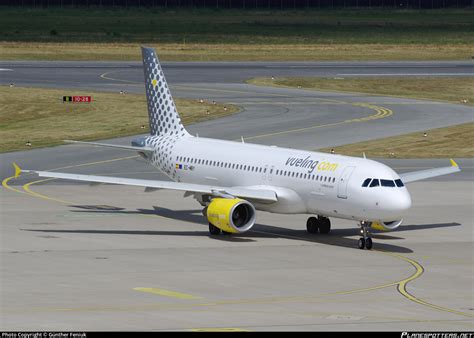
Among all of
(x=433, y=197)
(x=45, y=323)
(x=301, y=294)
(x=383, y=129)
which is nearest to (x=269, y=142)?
(x=383, y=129)

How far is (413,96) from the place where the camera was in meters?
129

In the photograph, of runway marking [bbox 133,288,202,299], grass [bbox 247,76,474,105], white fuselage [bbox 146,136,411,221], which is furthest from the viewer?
→ grass [bbox 247,76,474,105]

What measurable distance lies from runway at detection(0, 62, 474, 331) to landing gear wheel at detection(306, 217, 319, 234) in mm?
401

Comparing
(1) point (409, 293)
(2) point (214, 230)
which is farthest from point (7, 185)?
(1) point (409, 293)

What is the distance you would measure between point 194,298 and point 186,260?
8.27 m

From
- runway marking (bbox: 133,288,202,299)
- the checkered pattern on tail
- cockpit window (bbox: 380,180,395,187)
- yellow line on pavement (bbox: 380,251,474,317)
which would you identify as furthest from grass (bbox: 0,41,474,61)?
runway marking (bbox: 133,288,202,299)

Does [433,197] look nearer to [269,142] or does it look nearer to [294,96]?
[269,142]

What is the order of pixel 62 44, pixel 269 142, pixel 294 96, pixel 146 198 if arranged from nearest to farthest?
pixel 146 198 → pixel 269 142 → pixel 294 96 → pixel 62 44

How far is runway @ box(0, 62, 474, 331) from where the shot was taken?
37.3 m

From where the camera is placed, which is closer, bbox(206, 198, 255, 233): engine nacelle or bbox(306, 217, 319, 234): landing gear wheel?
bbox(206, 198, 255, 233): engine nacelle

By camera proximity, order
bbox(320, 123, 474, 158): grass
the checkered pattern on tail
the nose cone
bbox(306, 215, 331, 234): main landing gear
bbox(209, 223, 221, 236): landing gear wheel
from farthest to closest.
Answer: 1. bbox(320, 123, 474, 158): grass
2. the checkered pattern on tail
3. bbox(306, 215, 331, 234): main landing gear
4. bbox(209, 223, 221, 236): landing gear wheel
5. the nose cone

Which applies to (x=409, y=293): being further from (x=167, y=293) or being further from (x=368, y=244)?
(x=368, y=244)

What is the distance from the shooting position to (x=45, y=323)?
35219mm

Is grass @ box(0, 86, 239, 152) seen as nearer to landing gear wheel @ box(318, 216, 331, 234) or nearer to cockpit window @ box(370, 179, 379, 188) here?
landing gear wheel @ box(318, 216, 331, 234)
